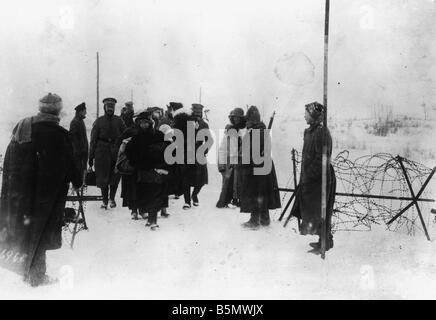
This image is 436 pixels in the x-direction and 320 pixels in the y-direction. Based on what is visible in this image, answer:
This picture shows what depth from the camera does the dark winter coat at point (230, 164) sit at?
7.98m

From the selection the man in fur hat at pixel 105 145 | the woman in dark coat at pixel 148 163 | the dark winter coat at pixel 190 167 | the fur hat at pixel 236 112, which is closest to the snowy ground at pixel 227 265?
the woman in dark coat at pixel 148 163

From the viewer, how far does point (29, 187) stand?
461 centimetres

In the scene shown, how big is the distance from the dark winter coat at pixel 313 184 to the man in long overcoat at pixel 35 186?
10.6 feet

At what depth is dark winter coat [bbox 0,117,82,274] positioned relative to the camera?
15.0ft

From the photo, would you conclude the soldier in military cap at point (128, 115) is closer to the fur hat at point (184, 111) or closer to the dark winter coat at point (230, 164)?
the fur hat at point (184, 111)

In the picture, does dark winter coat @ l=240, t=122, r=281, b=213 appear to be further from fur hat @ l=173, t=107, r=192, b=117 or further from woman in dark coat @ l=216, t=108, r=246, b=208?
fur hat @ l=173, t=107, r=192, b=117

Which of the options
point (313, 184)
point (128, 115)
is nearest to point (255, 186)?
point (313, 184)

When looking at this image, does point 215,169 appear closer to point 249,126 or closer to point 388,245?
point 249,126

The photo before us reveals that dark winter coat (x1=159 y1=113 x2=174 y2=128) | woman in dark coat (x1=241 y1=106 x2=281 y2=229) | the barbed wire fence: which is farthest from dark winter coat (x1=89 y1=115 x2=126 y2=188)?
the barbed wire fence

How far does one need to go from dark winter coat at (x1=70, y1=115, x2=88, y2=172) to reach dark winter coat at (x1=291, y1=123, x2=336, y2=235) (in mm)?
4789

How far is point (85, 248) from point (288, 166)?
8.91 metres

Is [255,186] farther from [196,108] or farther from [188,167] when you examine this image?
[196,108]
